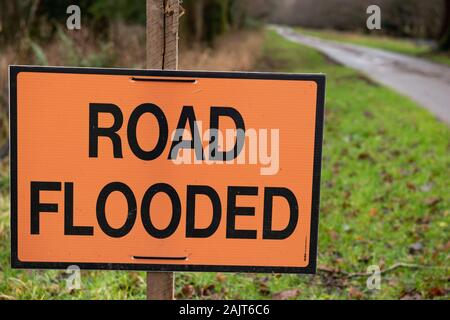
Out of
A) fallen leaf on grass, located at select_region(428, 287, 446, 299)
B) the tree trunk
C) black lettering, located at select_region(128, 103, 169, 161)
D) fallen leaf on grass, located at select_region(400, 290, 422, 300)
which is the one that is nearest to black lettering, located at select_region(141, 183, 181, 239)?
black lettering, located at select_region(128, 103, 169, 161)

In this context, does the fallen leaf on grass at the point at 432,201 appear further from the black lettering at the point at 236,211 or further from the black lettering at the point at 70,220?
the black lettering at the point at 70,220

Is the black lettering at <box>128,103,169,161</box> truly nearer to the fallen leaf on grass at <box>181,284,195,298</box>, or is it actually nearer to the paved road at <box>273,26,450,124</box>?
the fallen leaf on grass at <box>181,284,195,298</box>

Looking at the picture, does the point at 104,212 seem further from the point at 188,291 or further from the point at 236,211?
the point at 188,291

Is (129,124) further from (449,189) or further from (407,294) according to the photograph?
(449,189)

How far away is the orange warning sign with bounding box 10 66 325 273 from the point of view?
2.03 meters

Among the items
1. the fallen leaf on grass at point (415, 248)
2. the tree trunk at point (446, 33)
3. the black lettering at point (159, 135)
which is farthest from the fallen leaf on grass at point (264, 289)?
the tree trunk at point (446, 33)

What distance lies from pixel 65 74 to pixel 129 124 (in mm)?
255

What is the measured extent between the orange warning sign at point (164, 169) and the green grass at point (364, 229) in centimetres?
187

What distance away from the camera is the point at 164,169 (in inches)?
81.3

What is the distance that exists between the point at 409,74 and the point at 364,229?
1463cm

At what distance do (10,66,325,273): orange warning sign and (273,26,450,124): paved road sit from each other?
9524 mm

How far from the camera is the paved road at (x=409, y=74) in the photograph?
1353 centimetres
